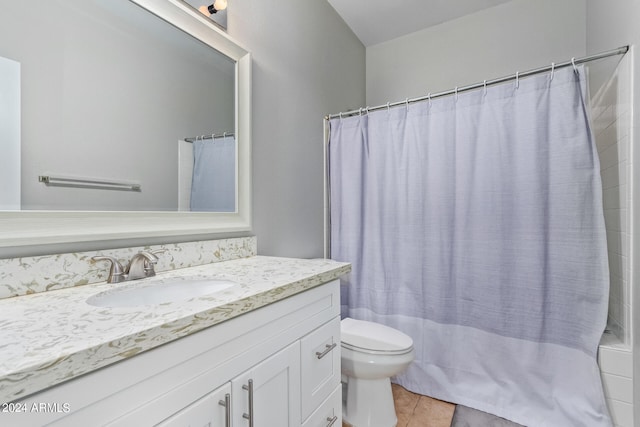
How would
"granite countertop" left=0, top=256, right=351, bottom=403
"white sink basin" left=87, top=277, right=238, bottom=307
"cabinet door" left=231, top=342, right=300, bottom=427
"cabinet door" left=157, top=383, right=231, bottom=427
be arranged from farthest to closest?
"white sink basin" left=87, top=277, right=238, bottom=307
"cabinet door" left=231, top=342, right=300, bottom=427
"cabinet door" left=157, top=383, right=231, bottom=427
"granite countertop" left=0, top=256, right=351, bottom=403

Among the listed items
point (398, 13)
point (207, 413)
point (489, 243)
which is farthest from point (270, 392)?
point (398, 13)

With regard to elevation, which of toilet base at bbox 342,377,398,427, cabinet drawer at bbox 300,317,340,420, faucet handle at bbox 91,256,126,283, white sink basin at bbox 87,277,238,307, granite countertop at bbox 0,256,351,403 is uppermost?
faucet handle at bbox 91,256,126,283

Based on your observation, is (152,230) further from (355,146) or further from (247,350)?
(355,146)

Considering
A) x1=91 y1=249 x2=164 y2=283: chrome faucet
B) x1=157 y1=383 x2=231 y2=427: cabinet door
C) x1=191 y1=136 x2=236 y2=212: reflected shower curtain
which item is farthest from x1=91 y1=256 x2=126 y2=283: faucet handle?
x1=157 y1=383 x2=231 y2=427: cabinet door

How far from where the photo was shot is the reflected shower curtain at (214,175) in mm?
1271

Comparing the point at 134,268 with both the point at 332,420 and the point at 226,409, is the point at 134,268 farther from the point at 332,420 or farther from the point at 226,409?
the point at 332,420

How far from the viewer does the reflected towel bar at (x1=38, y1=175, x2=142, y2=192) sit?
0.86 m

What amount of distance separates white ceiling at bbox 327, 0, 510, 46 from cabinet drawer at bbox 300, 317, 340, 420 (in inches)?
87.3

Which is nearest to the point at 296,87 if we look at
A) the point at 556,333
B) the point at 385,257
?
the point at 385,257

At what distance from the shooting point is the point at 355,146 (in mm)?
2010

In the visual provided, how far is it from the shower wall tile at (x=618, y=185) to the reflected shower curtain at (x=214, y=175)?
1780 mm

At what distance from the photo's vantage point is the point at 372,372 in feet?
4.65

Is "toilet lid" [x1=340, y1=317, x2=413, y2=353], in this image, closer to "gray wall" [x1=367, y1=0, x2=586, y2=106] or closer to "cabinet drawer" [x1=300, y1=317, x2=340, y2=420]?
"cabinet drawer" [x1=300, y1=317, x2=340, y2=420]

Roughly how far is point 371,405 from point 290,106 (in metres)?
1.68
